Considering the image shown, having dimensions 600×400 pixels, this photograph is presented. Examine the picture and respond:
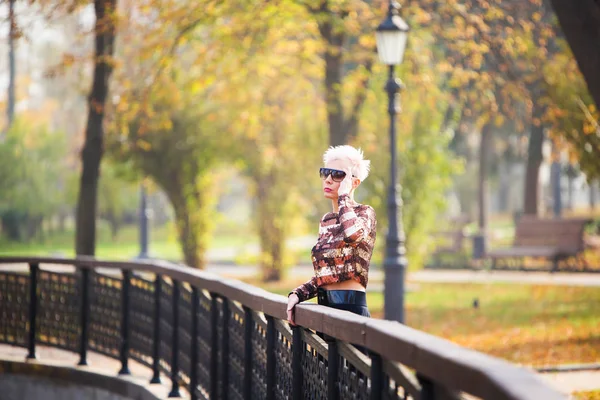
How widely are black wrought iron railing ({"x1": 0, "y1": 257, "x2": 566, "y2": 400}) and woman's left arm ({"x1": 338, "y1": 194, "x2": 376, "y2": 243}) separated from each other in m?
0.50

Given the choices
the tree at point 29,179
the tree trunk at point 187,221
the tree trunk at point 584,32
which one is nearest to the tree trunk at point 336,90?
the tree trunk at point 187,221

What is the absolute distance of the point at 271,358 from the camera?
6465 millimetres

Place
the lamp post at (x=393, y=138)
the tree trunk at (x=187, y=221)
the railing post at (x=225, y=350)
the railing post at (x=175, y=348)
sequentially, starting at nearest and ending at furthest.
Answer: the railing post at (x=225, y=350) → the railing post at (x=175, y=348) → the lamp post at (x=393, y=138) → the tree trunk at (x=187, y=221)

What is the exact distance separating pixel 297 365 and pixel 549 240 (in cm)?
2320

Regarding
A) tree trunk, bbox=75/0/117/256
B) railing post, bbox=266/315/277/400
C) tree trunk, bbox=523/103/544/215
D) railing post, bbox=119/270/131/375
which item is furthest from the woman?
tree trunk, bbox=523/103/544/215

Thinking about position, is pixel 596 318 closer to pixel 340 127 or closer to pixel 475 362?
pixel 340 127

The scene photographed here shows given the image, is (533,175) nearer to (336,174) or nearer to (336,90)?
(336,90)

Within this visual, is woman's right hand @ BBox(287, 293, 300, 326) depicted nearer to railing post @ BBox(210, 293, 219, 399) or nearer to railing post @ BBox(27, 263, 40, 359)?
railing post @ BBox(210, 293, 219, 399)

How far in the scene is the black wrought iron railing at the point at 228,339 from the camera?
355 centimetres

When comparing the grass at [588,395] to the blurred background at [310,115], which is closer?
the grass at [588,395]

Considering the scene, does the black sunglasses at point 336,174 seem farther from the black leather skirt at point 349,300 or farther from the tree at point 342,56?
the tree at point 342,56

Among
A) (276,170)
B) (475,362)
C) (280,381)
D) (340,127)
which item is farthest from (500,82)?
(475,362)

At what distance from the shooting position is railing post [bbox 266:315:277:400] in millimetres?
6461

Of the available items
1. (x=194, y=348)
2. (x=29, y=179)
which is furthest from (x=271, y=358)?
(x=29, y=179)
